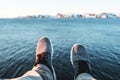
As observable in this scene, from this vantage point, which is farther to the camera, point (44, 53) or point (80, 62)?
point (44, 53)

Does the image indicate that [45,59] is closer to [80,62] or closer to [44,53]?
[44,53]

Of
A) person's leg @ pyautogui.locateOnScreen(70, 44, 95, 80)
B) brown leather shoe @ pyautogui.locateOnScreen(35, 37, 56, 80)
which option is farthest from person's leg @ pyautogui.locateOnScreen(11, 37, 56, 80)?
person's leg @ pyautogui.locateOnScreen(70, 44, 95, 80)

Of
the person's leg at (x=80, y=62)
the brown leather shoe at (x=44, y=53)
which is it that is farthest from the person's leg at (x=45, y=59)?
the person's leg at (x=80, y=62)

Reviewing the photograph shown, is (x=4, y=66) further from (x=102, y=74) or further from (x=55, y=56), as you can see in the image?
(x=102, y=74)

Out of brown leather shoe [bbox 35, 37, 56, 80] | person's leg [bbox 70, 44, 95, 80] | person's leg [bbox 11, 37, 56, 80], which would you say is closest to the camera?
person's leg [bbox 11, 37, 56, 80]

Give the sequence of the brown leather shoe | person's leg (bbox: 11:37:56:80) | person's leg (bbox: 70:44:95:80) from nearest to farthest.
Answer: person's leg (bbox: 11:37:56:80), person's leg (bbox: 70:44:95:80), the brown leather shoe

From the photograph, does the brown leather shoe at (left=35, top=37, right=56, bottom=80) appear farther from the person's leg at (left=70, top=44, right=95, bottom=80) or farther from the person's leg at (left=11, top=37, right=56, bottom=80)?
the person's leg at (left=70, top=44, right=95, bottom=80)

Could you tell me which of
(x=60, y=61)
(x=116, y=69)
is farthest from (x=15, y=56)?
(x=116, y=69)

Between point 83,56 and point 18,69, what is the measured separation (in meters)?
6.65

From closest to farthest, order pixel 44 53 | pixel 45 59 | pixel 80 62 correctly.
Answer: pixel 45 59 < pixel 80 62 < pixel 44 53

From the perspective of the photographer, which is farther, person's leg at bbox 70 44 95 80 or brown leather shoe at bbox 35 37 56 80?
brown leather shoe at bbox 35 37 56 80

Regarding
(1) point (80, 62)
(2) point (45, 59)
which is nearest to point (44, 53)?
(2) point (45, 59)

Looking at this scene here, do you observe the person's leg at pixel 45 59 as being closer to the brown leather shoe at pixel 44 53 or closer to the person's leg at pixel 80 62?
the brown leather shoe at pixel 44 53

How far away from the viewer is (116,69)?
15.9 metres
